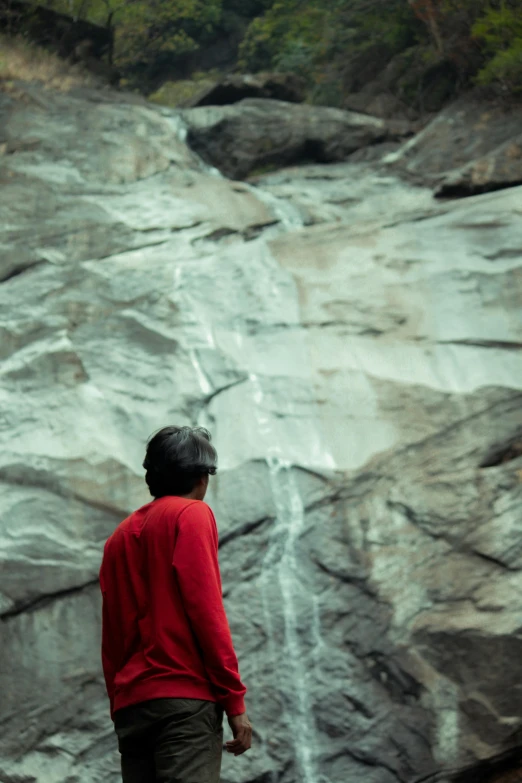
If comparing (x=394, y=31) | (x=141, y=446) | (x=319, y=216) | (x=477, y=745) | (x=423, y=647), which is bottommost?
(x=477, y=745)

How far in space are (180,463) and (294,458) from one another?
270 centimetres

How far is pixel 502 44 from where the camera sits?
10.5 metres

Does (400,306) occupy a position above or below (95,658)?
above

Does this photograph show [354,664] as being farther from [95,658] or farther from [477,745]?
[95,658]

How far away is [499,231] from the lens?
7.03 metres

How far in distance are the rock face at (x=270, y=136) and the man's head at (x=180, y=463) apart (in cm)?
778

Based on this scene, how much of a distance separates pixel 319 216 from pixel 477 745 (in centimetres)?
525

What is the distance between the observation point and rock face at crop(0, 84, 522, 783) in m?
5.17

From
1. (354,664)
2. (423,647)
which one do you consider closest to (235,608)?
(354,664)

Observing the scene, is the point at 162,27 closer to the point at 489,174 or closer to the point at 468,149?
the point at 468,149

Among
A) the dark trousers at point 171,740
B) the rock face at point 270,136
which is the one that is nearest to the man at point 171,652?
the dark trousers at point 171,740

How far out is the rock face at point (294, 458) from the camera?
5.17 m

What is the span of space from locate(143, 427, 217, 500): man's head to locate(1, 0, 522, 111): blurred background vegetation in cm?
802

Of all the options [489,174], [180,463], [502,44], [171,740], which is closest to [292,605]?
[180,463]
